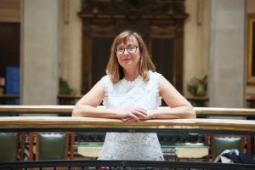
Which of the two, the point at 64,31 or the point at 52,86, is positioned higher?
the point at 64,31

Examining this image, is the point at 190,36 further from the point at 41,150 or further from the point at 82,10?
the point at 41,150

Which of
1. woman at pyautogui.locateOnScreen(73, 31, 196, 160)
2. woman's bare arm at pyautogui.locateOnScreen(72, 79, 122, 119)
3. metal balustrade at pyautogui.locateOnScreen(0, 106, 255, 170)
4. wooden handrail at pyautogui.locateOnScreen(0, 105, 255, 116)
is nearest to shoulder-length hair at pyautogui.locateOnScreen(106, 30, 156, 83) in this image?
woman at pyautogui.locateOnScreen(73, 31, 196, 160)

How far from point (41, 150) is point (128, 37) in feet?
7.14

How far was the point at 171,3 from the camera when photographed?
1728cm

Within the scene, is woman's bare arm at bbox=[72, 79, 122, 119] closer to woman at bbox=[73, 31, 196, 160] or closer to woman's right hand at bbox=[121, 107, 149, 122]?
woman at bbox=[73, 31, 196, 160]

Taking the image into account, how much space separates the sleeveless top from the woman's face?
4.3 inches

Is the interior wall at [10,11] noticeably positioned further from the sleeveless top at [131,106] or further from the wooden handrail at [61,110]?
the sleeveless top at [131,106]

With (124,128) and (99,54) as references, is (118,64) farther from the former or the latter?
(99,54)

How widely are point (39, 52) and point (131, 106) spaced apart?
1008 cm

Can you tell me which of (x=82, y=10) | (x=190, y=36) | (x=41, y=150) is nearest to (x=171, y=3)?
(x=190, y=36)

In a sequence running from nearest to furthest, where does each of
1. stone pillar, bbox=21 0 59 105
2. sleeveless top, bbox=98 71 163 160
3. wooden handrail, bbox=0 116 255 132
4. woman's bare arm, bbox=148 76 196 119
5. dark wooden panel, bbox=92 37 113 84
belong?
wooden handrail, bbox=0 116 255 132 → sleeveless top, bbox=98 71 163 160 → woman's bare arm, bbox=148 76 196 119 → stone pillar, bbox=21 0 59 105 → dark wooden panel, bbox=92 37 113 84

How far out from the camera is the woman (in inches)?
133

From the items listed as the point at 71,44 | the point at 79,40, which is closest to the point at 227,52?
the point at 79,40

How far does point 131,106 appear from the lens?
11.3 ft
